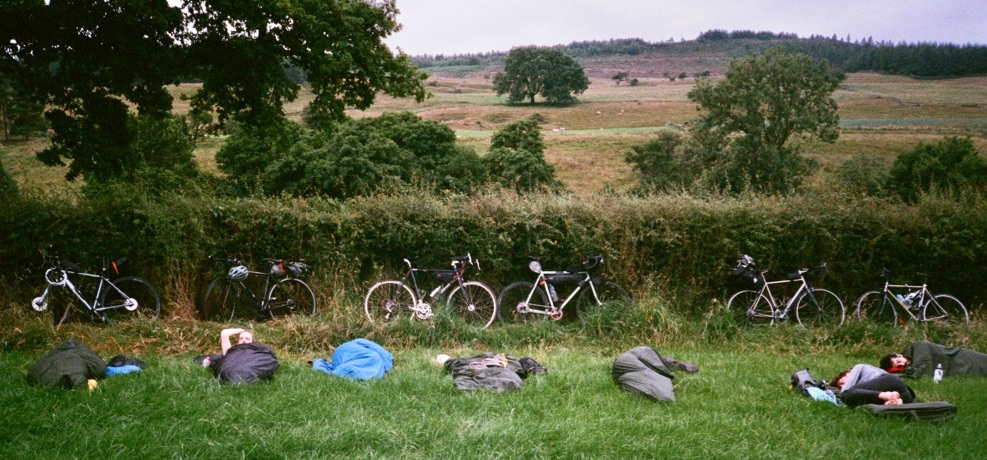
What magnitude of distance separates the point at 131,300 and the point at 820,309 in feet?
34.9

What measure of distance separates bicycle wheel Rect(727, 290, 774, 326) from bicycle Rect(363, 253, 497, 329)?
3921mm

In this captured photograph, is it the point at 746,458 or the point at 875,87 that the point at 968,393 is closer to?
the point at 746,458

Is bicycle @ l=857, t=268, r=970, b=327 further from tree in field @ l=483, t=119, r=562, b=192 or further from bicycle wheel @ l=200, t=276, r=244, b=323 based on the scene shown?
tree in field @ l=483, t=119, r=562, b=192

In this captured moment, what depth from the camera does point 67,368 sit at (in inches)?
227

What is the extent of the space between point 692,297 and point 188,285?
793cm

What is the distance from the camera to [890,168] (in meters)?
44.4

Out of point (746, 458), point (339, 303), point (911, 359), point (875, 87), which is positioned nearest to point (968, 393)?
point (911, 359)

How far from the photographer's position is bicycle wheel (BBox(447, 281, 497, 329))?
32.0ft

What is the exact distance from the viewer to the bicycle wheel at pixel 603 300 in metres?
→ 9.44

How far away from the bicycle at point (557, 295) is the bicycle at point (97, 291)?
5.39 metres

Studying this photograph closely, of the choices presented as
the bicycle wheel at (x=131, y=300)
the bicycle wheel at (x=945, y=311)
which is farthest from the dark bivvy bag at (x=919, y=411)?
the bicycle wheel at (x=131, y=300)

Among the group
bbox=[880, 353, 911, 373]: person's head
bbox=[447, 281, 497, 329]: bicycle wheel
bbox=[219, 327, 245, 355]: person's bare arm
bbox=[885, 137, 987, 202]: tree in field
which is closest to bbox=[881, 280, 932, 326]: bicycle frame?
bbox=[880, 353, 911, 373]: person's head

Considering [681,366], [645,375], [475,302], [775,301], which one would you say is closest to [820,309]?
[775,301]

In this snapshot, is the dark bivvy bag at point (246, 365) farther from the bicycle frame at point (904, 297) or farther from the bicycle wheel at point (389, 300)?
the bicycle frame at point (904, 297)
